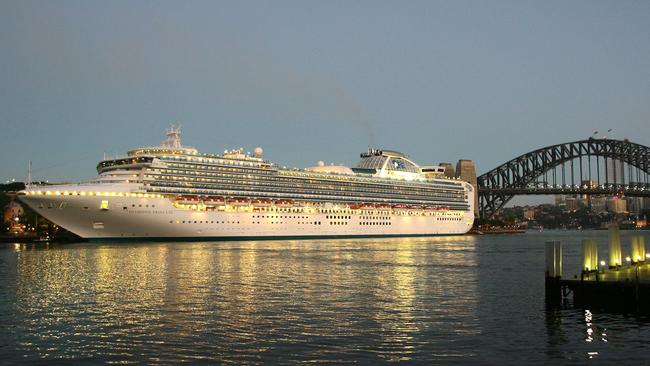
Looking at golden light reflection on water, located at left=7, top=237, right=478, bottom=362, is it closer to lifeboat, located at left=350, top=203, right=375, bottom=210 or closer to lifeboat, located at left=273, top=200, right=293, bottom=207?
lifeboat, located at left=273, top=200, right=293, bottom=207

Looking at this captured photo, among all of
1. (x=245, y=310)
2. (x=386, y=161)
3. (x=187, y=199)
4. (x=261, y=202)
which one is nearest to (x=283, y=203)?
(x=261, y=202)

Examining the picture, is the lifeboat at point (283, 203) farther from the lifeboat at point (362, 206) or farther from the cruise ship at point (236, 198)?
the lifeboat at point (362, 206)

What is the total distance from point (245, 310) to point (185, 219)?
5843 centimetres

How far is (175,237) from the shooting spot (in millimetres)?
82812

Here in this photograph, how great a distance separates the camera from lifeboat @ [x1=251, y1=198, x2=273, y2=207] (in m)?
92.7

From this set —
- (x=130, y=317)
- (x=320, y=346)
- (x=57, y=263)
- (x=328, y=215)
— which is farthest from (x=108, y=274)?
(x=328, y=215)

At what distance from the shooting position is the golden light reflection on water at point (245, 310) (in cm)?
1958

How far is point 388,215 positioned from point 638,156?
100012 mm

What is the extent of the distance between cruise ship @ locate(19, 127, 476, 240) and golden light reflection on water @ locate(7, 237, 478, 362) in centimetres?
3078

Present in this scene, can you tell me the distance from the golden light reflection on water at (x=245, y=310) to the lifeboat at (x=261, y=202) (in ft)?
149

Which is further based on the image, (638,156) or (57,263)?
(638,156)

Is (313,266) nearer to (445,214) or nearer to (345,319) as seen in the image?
(345,319)

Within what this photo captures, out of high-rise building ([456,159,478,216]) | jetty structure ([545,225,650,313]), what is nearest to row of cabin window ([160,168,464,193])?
jetty structure ([545,225,650,313])

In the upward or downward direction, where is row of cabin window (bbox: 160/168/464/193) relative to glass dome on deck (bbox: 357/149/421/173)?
downward
